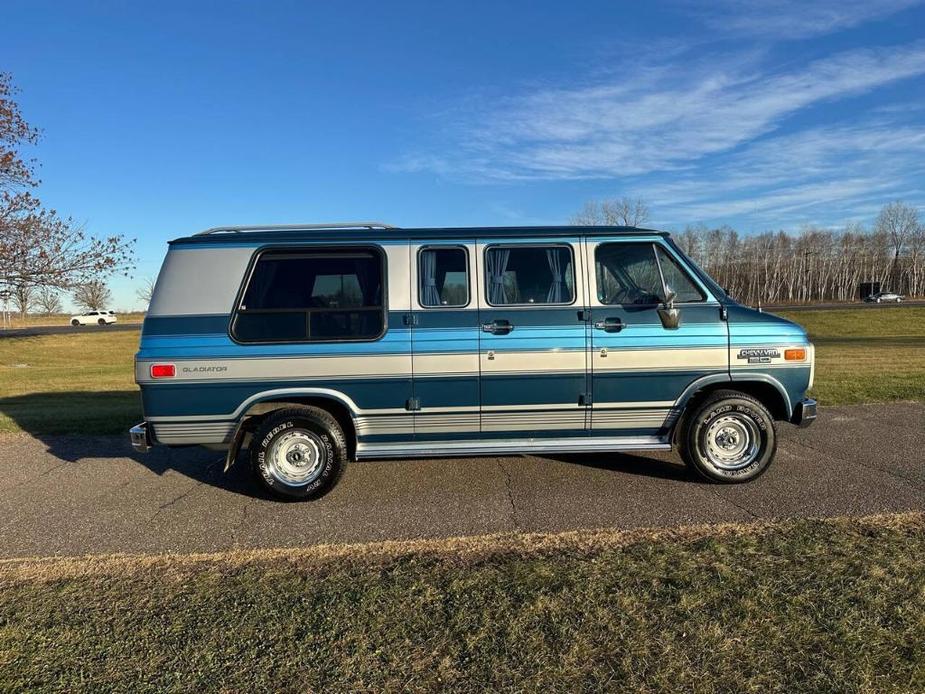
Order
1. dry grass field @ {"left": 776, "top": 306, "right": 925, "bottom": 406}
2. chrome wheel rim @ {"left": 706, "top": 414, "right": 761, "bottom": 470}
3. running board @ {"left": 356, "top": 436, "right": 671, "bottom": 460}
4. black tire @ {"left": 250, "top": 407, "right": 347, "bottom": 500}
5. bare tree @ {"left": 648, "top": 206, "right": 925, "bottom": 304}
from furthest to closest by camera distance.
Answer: bare tree @ {"left": 648, "top": 206, "right": 925, "bottom": 304}
dry grass field @ {"left": 776, "top": 306, "right": 925, "bottom": 406}
chrome wheel rim @ {"left": 706, "top": 414, "right": 761, "bottom": 470}
running board @ {"left": 356, "top": 436, "right": 671, "bottom": 460}
black tire @ {"left": 250, "top": 407, "right": 347, "bottom": 500}

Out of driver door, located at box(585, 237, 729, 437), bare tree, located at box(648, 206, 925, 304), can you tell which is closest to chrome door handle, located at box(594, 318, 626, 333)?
driver door, located at box(585, 237, 729, 437)

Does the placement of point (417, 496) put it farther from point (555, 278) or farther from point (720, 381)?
point (720, 381)

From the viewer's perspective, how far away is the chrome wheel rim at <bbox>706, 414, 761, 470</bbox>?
205 inches

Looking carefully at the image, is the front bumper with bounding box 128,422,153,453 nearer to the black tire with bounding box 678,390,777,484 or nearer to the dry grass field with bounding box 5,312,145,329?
the black tire with bounding box 678,390,777,484

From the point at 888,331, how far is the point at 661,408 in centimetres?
3211

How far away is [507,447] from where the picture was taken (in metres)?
5.17

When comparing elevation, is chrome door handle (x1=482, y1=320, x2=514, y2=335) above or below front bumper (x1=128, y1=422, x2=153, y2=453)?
above

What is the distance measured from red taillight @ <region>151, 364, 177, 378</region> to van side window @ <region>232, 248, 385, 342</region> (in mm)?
572

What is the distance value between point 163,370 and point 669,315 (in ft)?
14.2

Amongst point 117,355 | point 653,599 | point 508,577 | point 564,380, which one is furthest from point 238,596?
point 117,355

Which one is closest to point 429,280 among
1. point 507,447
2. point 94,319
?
point 507,447

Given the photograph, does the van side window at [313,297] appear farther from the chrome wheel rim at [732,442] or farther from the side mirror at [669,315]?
the chrome wheel rim at [732,442]

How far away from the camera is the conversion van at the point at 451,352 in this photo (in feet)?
16.3

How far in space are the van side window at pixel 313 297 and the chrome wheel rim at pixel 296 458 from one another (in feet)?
2.78
